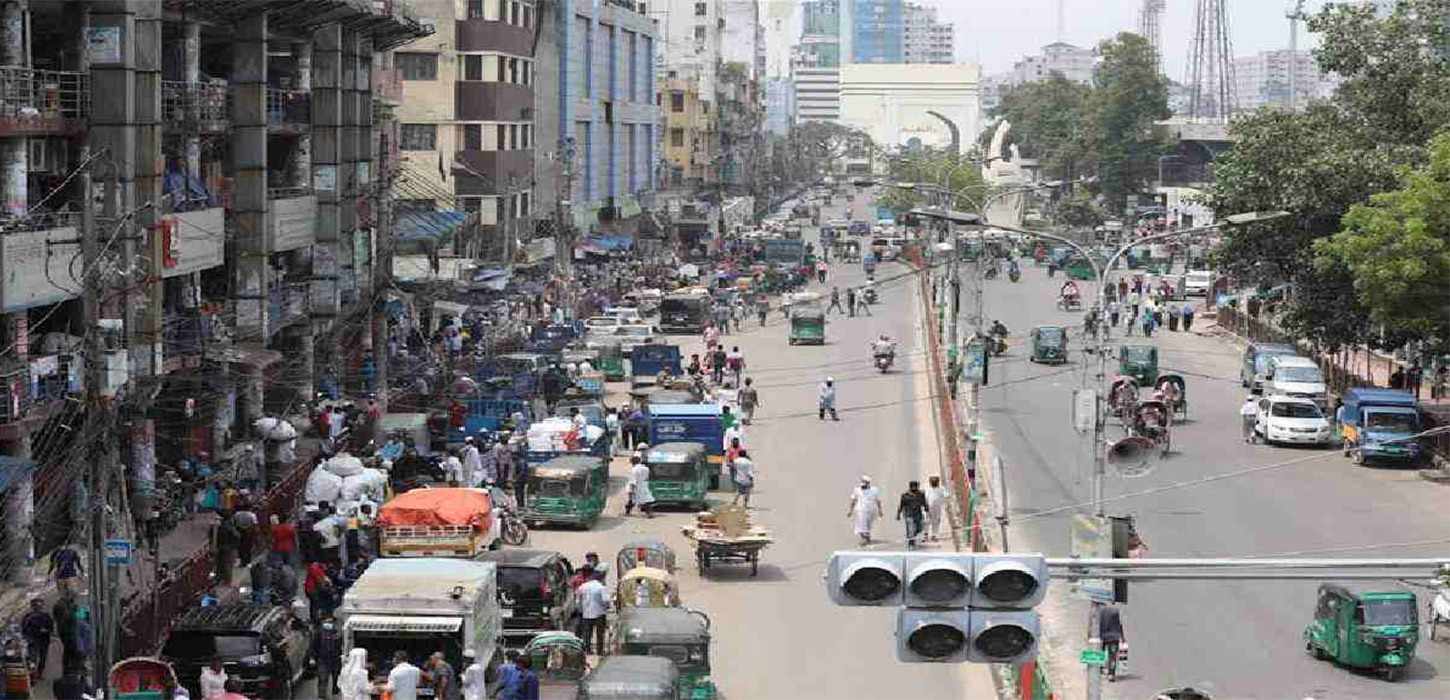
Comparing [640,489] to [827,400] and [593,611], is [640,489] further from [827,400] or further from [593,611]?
[827,400]

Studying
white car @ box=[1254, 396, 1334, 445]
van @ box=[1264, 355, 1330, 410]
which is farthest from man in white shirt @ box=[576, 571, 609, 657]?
van @ box=[1264, 355, 1330, 410]

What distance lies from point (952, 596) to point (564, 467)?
24065mm

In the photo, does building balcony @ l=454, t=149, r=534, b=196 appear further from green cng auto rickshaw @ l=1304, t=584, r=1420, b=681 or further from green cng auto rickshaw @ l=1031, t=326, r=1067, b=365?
green cng auto rickshaw @ l=1304, t=584, r=1420, b=681

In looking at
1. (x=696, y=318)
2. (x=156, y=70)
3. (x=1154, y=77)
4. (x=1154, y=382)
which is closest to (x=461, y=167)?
(x=696, y=318)

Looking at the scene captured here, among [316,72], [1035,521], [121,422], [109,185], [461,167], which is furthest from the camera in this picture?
[461,167]

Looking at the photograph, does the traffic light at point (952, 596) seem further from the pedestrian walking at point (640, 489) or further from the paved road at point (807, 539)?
the pedestrian walking at point (640, 489)

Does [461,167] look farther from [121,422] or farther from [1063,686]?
[1063,686]

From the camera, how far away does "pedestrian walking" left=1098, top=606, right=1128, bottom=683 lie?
2722cm

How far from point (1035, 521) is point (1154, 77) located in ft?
386

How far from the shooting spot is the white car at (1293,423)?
170ft

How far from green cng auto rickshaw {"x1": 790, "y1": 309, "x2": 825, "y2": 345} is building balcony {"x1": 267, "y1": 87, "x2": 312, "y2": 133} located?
30.1m

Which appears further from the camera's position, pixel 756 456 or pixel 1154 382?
pixel 1154 382

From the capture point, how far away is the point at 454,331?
64.2 metres

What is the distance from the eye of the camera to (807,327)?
3110 inches
